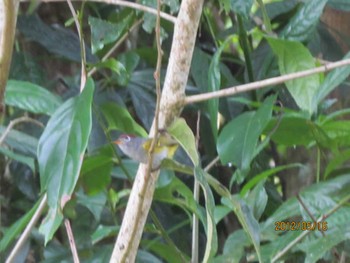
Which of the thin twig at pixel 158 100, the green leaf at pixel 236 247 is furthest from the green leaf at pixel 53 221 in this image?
the green leaf at pixel 236 247

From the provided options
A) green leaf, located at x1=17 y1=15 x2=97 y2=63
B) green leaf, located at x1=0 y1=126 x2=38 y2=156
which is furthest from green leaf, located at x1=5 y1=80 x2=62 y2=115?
green leaf, located at x1=17 y1=15 x2=97 y2=63

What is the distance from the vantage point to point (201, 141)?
1.38 meters

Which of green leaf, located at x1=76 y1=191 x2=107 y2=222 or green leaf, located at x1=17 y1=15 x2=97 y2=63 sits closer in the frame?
green leaf, located at x1=76 y1=191 x2=107 y2=222

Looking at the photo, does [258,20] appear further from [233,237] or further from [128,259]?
[128,259]

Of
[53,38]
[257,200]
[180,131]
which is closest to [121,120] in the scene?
[257,200]

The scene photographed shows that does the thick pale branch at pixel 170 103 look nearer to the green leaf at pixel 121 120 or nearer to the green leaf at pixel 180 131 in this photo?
the green leaf at pixel 180 131

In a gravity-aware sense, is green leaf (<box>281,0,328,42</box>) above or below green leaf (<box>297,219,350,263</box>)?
above

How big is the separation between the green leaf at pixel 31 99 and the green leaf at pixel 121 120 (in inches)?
2.8

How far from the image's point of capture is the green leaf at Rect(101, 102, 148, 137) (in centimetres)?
97

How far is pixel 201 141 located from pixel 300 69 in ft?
1.58

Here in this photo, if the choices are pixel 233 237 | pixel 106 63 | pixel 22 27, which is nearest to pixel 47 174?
pixel 106 63

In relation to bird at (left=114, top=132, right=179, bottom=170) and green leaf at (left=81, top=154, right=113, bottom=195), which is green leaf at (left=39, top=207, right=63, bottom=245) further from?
green leaf at (left=81, top=154, right=113, bottom=195)

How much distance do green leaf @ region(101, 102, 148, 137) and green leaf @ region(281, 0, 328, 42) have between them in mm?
292
